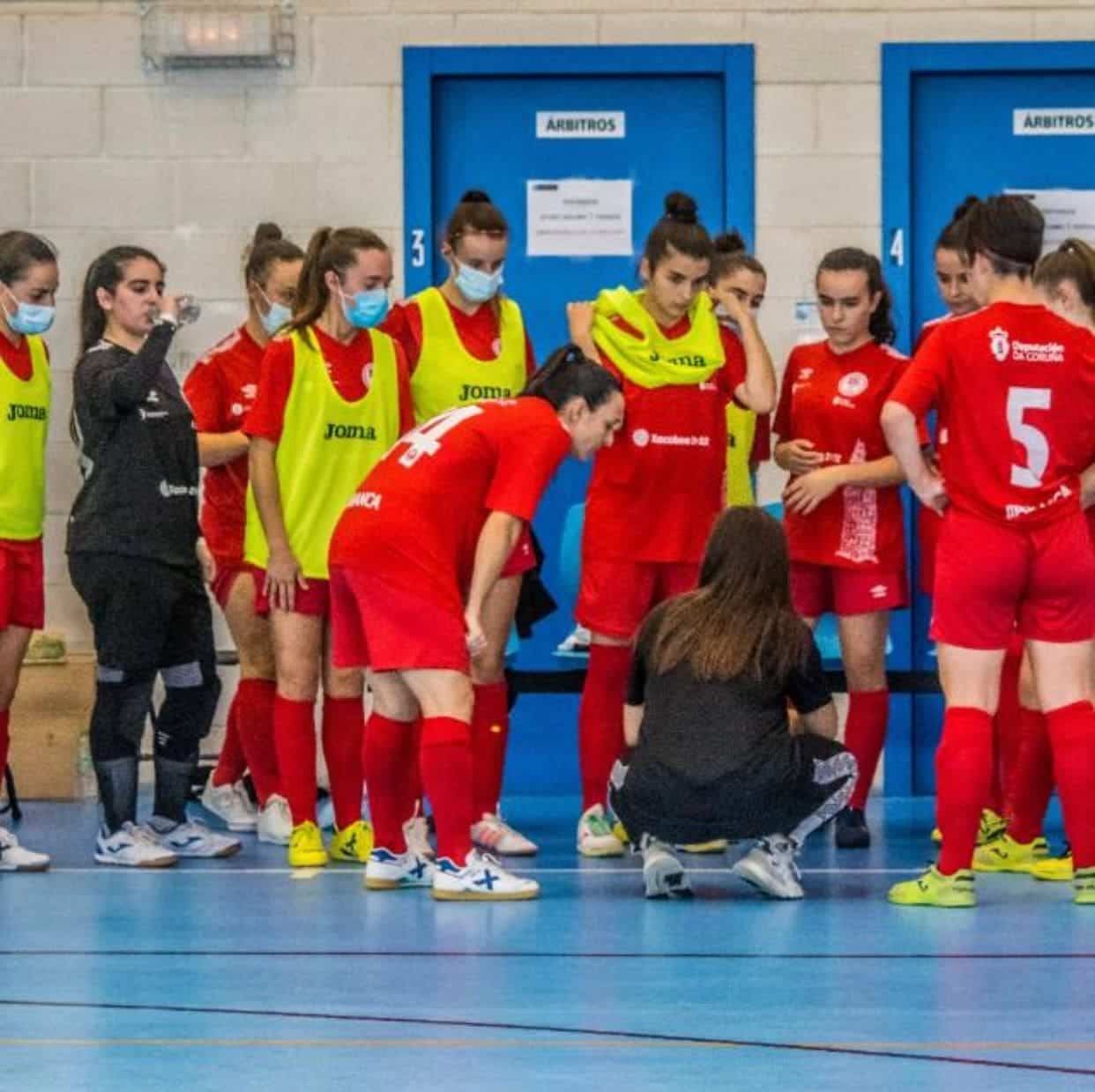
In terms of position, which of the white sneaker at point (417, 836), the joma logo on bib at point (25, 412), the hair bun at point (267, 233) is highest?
the hair bun at point (267, 233)

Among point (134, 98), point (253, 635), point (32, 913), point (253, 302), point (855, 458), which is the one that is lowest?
point (32, 913)

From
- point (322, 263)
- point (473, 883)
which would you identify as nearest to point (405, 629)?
point (473, 883)

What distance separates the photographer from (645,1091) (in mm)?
3820

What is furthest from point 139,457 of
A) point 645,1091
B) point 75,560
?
point 645,1091

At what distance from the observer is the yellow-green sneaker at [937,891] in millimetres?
5711

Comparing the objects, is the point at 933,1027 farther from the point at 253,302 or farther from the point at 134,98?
the point at 134,98

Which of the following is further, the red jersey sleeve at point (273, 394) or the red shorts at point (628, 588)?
the red shorts at point (628, 588)

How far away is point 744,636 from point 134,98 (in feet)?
12.1

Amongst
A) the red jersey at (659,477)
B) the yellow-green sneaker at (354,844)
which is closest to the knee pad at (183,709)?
the yellow-green sneaker at (354,844)

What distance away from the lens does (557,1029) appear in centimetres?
432

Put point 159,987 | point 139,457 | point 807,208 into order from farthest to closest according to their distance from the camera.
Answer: point 807,208, point 139,457, point 159,987

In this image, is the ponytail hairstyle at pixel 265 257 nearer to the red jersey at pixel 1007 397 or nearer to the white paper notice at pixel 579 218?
the white paper notice at pixel 579 218

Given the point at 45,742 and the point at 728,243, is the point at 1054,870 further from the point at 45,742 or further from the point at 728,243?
the point at 45,742

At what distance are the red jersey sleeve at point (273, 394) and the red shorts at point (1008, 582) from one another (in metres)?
1.80
